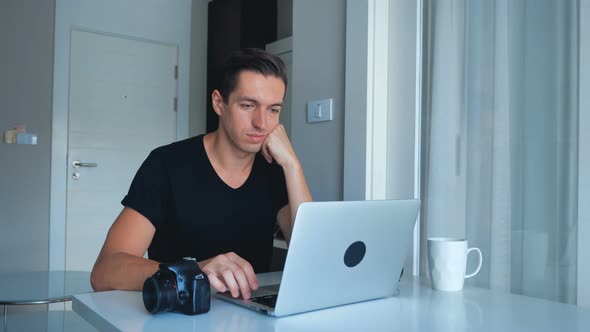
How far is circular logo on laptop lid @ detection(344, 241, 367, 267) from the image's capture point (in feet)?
3.07

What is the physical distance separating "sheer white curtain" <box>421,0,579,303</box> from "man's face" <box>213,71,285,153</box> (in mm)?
526

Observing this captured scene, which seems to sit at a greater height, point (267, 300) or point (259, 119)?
point (259, 119)

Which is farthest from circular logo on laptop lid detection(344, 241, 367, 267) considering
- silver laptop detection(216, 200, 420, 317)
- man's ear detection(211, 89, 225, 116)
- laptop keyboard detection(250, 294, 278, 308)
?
man's ear detection(211, 89, 225, 116)

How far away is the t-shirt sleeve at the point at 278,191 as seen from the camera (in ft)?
5.33

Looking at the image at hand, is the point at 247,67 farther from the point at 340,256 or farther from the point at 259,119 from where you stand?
the point at 340,256

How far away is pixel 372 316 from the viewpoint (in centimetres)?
91

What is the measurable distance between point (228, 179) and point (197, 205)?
4.9 inches

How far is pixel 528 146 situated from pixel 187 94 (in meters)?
3.12

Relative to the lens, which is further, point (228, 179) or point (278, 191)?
point (278, 191)

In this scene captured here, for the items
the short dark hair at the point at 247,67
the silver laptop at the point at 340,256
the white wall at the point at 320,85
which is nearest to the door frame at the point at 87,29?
the white wall at the point at 320,85

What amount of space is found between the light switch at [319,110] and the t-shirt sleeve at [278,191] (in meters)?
0.39

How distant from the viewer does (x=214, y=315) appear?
886 mm

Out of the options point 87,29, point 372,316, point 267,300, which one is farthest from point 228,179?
point 87,29

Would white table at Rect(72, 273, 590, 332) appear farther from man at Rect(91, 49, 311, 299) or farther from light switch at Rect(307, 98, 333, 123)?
light switch at Rect(307, 98, 333, 123)
